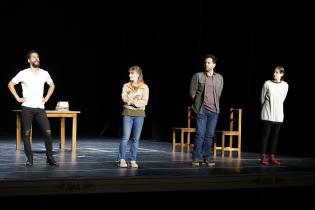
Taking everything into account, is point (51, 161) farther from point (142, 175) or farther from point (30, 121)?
point (142, 175)

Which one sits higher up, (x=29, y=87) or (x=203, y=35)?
(x=203, y=35)

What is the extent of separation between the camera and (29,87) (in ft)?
21.6

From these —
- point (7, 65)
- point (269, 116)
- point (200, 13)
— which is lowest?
point (269, 116)

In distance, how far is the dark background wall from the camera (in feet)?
31.3

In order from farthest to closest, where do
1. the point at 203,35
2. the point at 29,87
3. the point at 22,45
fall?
the point at 22,45 → the point at 203,35 → the point at 29,87

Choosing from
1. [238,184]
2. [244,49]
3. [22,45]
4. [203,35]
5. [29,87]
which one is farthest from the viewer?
[22,45]

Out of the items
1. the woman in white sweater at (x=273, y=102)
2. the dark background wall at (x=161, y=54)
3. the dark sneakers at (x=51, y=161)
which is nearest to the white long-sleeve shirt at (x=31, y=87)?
the dark sneakers at (x=51, y=161)

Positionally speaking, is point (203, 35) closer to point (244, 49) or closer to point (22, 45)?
point (244, 49)

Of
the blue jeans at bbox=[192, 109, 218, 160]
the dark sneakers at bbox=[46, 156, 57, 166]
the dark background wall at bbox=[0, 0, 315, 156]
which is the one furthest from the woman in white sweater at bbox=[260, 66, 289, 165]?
the dark sneakers at bbox=[46, 156, 57, 166]

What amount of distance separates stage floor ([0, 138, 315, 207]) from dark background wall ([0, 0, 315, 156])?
5.34ft

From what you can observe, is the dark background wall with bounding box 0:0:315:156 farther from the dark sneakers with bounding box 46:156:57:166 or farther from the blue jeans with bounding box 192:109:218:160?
the dark sneakers with bounding box 46:156:57:166

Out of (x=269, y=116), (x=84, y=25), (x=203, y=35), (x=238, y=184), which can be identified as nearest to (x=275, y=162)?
(x=269, y=116)

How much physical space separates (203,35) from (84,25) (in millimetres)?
3555

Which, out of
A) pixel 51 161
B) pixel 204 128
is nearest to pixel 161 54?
pixel 204 128
